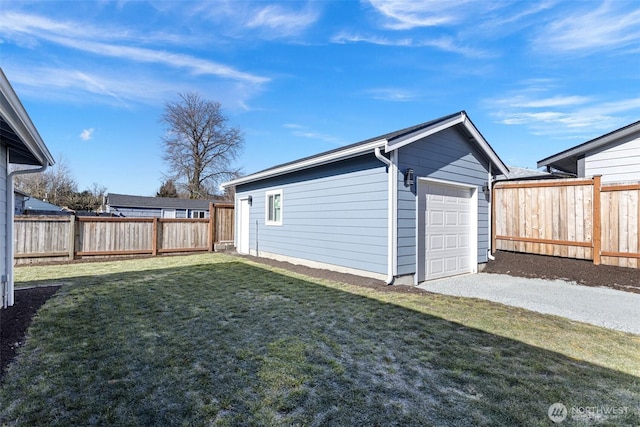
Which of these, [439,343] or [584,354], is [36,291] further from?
[584,354]

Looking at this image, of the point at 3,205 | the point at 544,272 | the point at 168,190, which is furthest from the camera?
the point at 168,190

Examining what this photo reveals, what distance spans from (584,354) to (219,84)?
14720 millimetres

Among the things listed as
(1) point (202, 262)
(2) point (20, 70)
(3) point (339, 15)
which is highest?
(3) point (339, 15)

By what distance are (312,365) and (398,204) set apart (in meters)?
3.95

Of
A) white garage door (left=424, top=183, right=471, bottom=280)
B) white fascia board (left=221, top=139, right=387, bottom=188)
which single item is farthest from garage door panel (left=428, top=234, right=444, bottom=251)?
white fascia board (left=221, top=139, right=387, bottom=188)

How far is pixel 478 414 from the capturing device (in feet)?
6.57

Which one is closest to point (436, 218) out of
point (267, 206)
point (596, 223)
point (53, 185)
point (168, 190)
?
point (596, 223)

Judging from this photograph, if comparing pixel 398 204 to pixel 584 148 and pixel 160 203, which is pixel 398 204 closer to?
pixel 584 148

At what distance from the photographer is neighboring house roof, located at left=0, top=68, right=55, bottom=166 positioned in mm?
2769

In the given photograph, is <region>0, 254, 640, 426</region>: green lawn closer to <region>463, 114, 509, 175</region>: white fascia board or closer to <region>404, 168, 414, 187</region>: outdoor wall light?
<region>404, 168, 414, 187</region>: outdoor wall light

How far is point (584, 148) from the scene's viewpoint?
769cm

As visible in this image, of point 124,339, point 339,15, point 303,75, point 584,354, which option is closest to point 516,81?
point 339,15

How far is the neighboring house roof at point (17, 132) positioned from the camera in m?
2.77

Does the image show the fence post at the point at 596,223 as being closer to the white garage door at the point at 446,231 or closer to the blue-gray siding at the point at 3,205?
the white garage door at the point at 446,231
